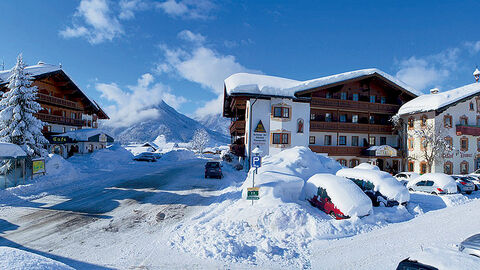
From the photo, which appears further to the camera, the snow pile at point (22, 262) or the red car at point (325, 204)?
the red car at point (325, 204)

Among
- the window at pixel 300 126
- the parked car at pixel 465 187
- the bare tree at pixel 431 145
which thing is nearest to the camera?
the parked car at pixel 465 187

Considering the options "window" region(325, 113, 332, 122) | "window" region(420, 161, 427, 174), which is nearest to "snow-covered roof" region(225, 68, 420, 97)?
"window" region(325, 113, 332, 122)

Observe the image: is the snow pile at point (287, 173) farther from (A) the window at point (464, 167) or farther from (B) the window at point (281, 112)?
(A) the window at point (464, 167)

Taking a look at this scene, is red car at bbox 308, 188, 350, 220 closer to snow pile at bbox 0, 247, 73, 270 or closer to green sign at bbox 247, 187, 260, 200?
green sign at bbox 247, 187, 260, 200

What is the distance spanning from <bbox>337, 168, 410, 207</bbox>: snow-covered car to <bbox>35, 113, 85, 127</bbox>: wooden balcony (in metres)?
36.4

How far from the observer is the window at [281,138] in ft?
88.1

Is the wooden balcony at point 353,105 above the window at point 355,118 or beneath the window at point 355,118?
above

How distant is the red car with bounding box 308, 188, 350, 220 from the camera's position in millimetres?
10695

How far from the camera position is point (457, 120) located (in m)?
28.4

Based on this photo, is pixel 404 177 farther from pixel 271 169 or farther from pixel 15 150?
pixel 15 150

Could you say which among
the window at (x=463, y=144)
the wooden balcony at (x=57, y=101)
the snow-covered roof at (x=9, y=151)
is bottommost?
the snow-covered roof at (x=9, y=151)

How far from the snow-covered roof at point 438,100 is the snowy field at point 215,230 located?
15.6 m

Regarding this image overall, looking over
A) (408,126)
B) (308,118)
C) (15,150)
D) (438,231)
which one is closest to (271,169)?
(438,231)

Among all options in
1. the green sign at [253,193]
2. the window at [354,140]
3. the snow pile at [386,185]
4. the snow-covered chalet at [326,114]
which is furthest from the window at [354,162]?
the green sign at [253,193]
